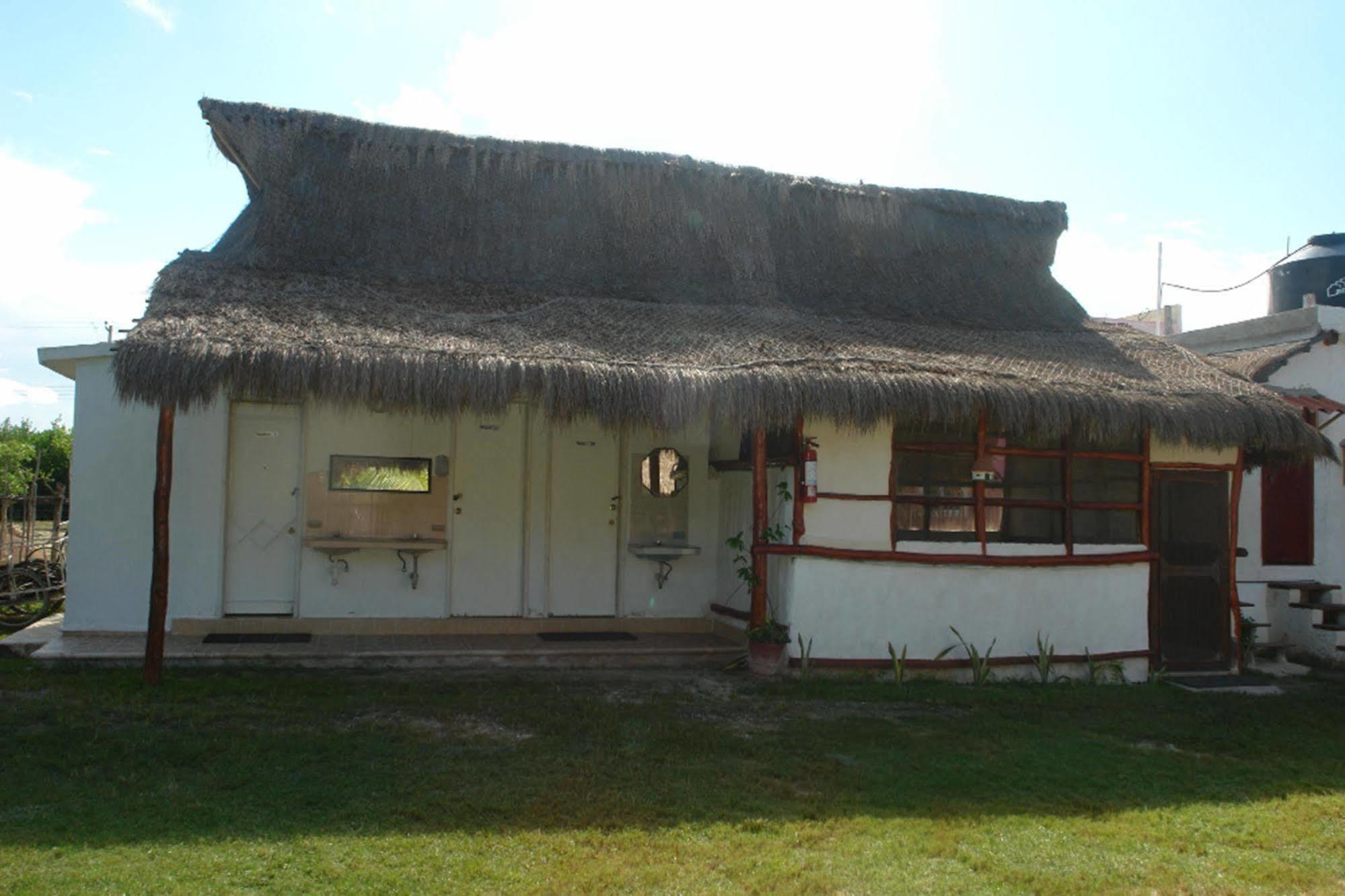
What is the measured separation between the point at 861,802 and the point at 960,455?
4.21 metres

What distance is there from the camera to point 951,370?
26.9ft

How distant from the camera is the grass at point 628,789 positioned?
13.8 feet

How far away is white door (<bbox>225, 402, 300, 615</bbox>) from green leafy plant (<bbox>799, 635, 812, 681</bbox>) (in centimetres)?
425

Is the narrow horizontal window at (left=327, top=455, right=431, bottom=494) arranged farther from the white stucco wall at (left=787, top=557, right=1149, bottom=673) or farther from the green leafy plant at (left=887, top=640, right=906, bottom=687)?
the green leafy plant at (left=887, top=640, right=906, bottom=687)

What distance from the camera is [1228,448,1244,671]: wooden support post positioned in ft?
31.3

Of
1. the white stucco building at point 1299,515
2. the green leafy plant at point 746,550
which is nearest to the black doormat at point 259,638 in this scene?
the green leafy plant at point 746,550

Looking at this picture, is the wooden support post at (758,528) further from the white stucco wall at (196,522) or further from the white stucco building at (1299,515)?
the white stucco building at (1299,515)

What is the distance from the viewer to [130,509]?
8430 mm

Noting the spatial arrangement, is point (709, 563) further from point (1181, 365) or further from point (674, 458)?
point (1181, 365)

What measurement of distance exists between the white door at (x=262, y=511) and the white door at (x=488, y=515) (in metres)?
1.34

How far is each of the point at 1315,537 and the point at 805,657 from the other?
21.6 feet

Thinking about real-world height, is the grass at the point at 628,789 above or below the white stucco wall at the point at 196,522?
below

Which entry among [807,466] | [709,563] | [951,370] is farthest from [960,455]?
[709,563]

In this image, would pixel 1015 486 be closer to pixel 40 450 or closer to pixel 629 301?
pixel 629 301
